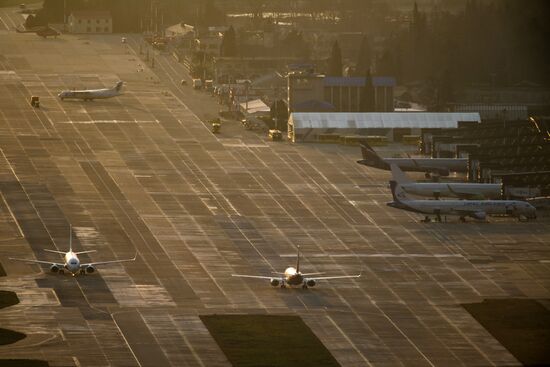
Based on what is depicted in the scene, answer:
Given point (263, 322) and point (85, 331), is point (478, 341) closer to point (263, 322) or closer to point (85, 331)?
point (263, 322)

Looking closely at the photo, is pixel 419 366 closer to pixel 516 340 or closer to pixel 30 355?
pixel 516 340

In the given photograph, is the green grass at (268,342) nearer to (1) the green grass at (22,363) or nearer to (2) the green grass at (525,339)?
(1) the green grass at (22,363)

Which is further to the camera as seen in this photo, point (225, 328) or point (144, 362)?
point (225, 328)

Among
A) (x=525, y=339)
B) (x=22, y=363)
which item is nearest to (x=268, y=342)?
(x=22, y=363)

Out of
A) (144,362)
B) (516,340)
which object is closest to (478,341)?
(516,340)

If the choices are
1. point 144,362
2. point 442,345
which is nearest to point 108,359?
point 144,362

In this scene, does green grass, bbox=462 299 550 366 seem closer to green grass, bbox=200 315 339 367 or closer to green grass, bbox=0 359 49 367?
green grass, bbox=200 315 339 367
